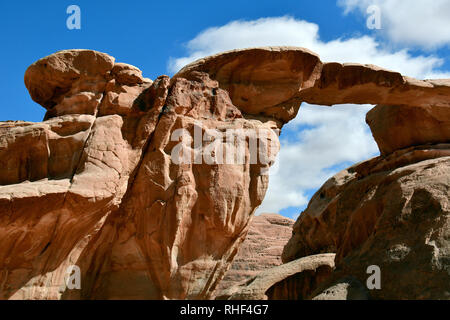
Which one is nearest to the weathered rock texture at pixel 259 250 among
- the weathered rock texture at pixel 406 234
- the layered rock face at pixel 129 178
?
the weathered rock texture at pixel 406 234

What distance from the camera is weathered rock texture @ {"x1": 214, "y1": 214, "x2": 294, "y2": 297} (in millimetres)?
22406

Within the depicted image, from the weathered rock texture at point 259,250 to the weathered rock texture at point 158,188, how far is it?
1087cm

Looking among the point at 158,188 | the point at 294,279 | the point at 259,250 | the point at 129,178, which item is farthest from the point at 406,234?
the point at 259,250

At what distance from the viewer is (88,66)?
1048cm

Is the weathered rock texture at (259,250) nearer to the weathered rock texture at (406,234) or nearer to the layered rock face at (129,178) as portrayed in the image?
the weathered rock texture at (406,234)

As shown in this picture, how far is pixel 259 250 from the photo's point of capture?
23594 millimetres

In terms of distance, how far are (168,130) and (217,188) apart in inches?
54.7

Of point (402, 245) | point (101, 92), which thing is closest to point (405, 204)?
point (402, 245)

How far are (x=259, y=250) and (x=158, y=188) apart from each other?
14.1 m

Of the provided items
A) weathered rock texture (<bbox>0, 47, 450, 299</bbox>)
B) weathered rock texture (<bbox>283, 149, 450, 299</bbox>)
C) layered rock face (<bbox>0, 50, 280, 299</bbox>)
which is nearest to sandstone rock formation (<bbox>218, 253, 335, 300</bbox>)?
weathered rock texture (<bbox>283, 149, 450, 299</bbox>)

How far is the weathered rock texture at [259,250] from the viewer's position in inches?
882

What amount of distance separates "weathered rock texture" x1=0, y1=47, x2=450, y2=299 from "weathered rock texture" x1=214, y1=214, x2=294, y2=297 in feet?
35.7

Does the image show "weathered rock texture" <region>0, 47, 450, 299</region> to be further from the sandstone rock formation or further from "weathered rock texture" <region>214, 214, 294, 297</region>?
"weathered rock texture" <region>214, 214, 294, 297</region>

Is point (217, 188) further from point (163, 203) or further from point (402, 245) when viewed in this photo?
point (402, 245)
